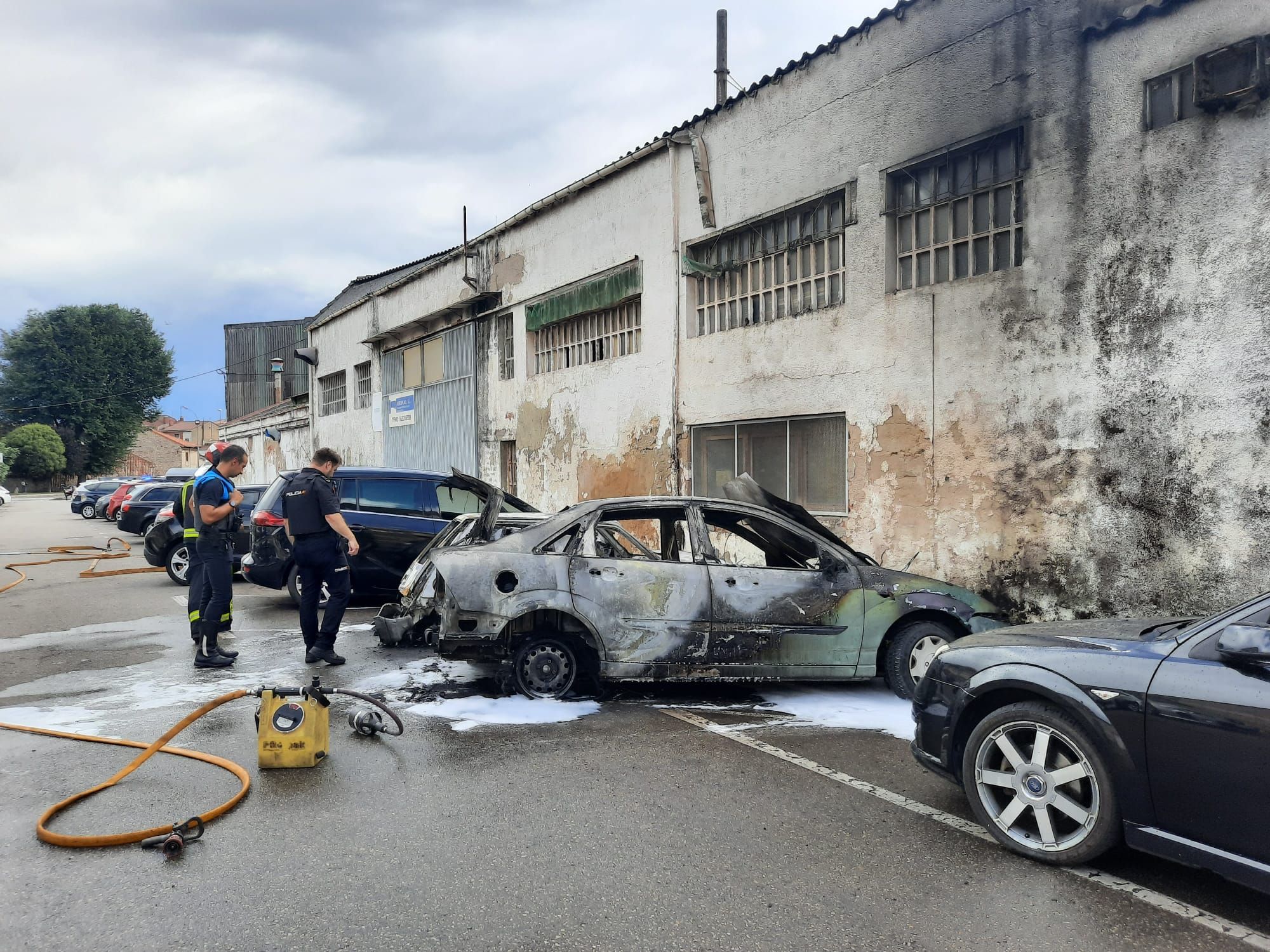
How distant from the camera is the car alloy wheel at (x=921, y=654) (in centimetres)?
634

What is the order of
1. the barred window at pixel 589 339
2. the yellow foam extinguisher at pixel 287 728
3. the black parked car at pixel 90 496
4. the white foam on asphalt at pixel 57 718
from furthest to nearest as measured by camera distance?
the black parked car at pixel 90 496 → the barred window at pixel 589 339 → the white foam on asphalt at pixel 57 718 → the yellow foam extinguisher at pixel 287 728

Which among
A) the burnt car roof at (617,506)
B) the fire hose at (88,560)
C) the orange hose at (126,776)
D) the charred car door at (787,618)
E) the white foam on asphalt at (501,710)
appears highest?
the burnt car roof at (617,506)

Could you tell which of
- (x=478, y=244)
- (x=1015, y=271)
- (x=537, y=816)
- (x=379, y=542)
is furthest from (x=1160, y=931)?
(x=478, y=244)

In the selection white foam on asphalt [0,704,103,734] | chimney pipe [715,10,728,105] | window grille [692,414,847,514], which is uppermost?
chimney pipe [715,10,728,105]

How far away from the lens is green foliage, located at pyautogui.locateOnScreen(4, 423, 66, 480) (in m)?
58.9

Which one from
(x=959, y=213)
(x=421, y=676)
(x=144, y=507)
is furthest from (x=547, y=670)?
(x=144, y=507)

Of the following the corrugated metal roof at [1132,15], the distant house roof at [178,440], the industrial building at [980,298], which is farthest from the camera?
the distant house roof at [178,440]

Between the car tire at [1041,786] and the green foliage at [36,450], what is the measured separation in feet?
223

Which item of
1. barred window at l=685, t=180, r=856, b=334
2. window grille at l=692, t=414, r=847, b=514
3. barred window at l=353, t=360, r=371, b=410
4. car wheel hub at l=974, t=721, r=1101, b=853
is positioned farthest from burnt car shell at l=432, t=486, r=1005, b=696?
barred window at l=353, t=360, r=371, b=410

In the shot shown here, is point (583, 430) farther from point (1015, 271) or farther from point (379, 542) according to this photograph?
point (1015, 271)

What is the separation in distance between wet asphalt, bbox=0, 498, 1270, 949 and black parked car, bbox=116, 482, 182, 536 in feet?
52.6

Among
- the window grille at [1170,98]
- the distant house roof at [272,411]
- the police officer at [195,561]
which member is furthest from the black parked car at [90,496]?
the window grille at [1170,98]

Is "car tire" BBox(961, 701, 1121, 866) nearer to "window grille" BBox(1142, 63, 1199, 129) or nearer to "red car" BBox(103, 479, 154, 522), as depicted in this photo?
"window grille" BBox(1142, 63, 1199, 129)

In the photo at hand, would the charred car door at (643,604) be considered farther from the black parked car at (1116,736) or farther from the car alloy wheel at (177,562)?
the car alloy wheel at (177,562)
